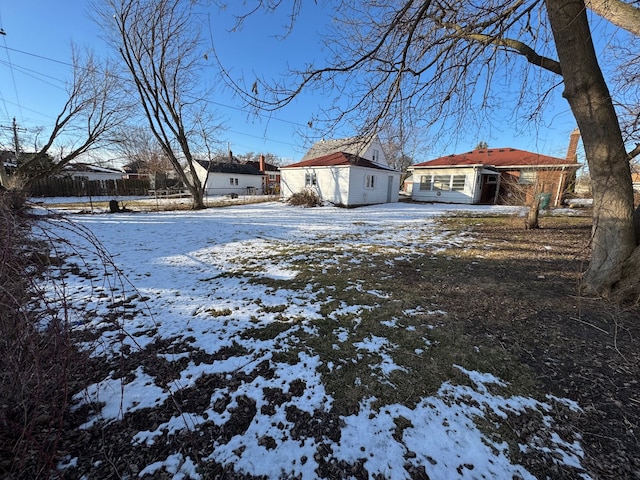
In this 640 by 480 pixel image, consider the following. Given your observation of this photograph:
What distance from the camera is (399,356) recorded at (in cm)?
265

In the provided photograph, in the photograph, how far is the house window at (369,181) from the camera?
58.8 feet

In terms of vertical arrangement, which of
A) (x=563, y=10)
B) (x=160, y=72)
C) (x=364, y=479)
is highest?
(x=160, y=72)

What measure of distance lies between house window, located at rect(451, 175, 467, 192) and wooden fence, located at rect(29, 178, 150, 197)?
90.6ft

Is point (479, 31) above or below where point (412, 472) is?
above

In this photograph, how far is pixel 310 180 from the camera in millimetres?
18312

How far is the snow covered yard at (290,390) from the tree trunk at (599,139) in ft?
7.85

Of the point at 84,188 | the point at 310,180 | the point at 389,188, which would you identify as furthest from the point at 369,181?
the point at 84,188

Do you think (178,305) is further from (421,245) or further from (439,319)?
(421,245)

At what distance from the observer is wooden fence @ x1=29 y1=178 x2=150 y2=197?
22.7 meters

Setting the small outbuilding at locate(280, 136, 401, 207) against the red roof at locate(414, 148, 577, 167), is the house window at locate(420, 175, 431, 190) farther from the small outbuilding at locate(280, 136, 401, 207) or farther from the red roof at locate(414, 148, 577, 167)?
the small outbuilding at locate(280, 136, 401, 207)

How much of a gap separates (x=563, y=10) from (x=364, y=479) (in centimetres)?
517

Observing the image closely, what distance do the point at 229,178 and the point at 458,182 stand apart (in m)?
26.1

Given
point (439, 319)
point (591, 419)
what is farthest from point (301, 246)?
point (591, 419)

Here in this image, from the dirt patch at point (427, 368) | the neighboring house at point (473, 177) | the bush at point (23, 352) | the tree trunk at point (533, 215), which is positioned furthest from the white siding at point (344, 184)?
the bush at point (23, 352)
